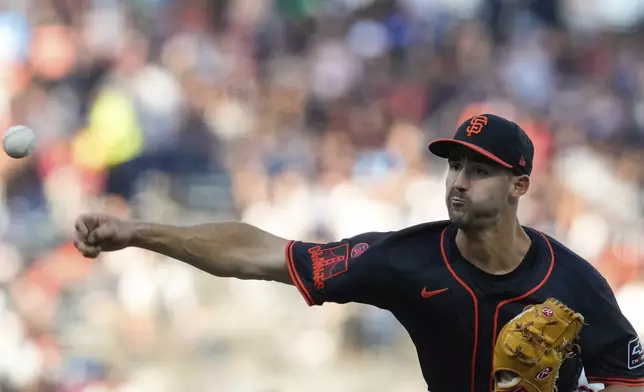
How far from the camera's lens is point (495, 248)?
156 inches

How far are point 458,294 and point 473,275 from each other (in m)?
0.09

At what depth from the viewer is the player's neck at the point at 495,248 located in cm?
394

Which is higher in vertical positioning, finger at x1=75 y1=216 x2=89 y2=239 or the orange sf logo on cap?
the orange sf logo on cap

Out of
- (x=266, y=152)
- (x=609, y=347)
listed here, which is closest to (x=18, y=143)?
(x=609, y=347)

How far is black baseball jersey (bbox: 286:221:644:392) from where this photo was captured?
385 centimetres

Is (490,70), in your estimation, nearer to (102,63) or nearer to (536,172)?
(536,172)

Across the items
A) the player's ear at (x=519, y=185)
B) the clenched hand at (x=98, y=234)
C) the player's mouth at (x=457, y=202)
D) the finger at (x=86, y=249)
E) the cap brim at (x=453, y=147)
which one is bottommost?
the finger at (x=86, y=249)

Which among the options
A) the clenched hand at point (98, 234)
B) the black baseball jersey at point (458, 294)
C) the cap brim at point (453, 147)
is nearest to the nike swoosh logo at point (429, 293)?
the black baseball jersey at point (458, 294)

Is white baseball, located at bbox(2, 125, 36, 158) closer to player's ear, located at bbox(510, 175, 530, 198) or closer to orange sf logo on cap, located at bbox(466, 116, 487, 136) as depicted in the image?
orange sf logo on cap, located at bbox(466, 116, 487, 136)

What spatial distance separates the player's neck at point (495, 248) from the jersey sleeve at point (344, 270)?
32 cm

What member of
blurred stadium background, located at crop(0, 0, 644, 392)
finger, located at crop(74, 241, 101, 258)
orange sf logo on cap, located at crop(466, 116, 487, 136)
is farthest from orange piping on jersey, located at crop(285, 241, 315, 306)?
blurred stadium background, located at crop(0, 0, 644, 392)

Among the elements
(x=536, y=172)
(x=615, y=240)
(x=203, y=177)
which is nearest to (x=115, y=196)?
(x=203, y=177)

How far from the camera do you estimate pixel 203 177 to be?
909cm

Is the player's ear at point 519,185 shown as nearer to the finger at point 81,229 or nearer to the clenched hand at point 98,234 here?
the clenched hand at point 98,234
